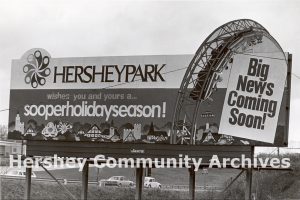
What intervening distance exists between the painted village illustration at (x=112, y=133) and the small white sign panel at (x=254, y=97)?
0.46 m

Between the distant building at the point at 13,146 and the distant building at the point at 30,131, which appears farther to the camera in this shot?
the distant building at the point at 13,146

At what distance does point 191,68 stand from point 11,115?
756cm

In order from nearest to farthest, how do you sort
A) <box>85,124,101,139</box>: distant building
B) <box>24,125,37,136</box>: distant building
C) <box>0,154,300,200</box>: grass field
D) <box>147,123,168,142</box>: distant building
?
<box>147,123,168,142</box>: distant building → <box>85,124,101,139</box>: distant building → <box>24,125,37,136</box>: distant building → <box>0,154,300,200</box>: grass field

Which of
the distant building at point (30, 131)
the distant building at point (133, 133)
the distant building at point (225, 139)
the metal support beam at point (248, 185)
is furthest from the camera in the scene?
the distant building at point (30, 131)

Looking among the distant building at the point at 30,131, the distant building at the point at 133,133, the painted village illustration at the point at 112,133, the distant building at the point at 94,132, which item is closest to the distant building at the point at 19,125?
the painted village illustration at the point at 112,133

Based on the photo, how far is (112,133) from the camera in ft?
65.9

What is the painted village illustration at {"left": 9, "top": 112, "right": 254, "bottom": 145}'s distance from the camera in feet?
62.1

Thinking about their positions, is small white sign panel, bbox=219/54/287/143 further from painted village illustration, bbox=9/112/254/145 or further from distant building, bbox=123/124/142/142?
distant building, bbox=123/124/142/142

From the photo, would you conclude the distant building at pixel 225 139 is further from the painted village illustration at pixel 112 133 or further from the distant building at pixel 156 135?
the distant building at pixel 156 135

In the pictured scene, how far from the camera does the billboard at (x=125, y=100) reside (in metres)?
18.6

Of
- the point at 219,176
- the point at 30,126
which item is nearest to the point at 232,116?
the point at 30,126

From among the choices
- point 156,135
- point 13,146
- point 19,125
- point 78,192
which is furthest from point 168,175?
point 156,135

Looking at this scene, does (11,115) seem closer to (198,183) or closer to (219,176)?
(198,183)

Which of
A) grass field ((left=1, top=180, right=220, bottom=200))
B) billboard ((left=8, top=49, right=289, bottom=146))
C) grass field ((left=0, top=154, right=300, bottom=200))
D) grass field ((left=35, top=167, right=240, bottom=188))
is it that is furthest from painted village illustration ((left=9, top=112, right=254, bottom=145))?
grass field ((left=35, top=167, right=240, bottom=188))
